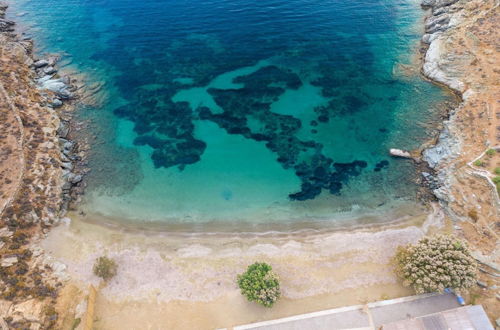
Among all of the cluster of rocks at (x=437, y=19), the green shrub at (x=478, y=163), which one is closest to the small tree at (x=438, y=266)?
the green shrub at (x=478, y=163)

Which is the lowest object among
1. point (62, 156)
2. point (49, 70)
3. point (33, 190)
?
point (33, 190)

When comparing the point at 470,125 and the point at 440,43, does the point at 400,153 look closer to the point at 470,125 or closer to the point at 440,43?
the point at 470,125

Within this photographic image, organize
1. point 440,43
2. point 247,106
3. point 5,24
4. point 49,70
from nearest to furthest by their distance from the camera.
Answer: point 247,106 → point 440,43 → point 49,70 → point 5,24

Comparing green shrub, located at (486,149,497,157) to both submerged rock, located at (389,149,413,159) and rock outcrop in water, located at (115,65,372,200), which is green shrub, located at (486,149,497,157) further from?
rock outcrop in water, located at (115,65,372,200)

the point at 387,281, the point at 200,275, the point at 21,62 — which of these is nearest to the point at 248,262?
the point at 200,275

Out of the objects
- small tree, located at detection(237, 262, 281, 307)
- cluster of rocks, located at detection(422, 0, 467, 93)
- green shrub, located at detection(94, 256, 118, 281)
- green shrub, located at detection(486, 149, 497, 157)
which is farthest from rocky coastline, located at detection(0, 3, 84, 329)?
cluster of rocks, located at detection(422, 0, 467, 93)

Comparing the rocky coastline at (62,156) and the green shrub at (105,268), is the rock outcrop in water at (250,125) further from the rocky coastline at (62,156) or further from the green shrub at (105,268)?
the green shrub at (105,268)

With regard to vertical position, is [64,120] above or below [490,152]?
below

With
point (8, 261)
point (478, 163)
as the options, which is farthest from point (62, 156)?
point (478, 163)
